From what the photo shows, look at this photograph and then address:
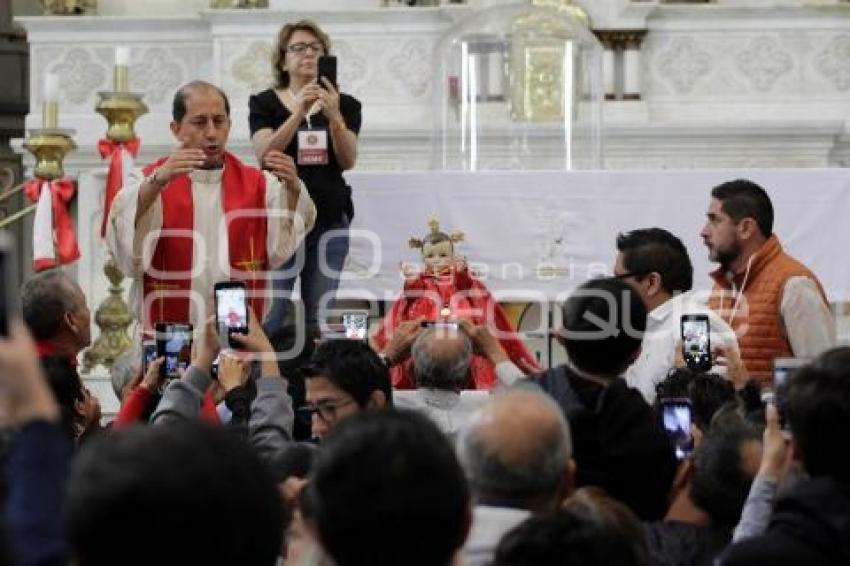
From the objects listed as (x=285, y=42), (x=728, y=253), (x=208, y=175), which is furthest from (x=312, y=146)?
(x=728, y=253)

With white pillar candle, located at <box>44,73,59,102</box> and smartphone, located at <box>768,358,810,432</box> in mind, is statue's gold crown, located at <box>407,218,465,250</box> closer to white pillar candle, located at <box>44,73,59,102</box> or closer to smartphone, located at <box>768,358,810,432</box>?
white pillar candle, located at <box>44,73,59,102</box>

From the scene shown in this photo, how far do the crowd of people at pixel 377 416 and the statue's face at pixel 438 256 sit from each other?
326mm

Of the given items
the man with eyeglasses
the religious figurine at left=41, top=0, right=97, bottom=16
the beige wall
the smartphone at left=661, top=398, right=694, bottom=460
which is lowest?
the smartphone at left=661, top=398, right=694, bottom=460

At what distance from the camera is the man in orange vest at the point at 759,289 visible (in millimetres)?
6535

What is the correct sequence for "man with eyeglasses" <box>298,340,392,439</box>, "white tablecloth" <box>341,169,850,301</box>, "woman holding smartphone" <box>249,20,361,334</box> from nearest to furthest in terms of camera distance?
"man with eyeglasses" <box>298,340,392,439</box> → "woman holding smartphone" <box>249,20,361,334</box> → "white tablecloth" <box>341,169,850,301</box>

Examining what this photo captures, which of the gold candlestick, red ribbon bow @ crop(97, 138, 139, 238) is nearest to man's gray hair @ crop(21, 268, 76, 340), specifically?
red ribbon bow @ crop(97, 138, 139, 238)

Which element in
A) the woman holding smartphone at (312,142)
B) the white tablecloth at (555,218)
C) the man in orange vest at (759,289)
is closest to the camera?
the man in orange vest at (759,289)

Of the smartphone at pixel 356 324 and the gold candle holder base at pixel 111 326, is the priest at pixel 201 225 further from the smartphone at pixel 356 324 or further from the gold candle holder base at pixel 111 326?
the gold candle holder base at pixel 111 326

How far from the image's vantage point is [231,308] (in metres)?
5.45

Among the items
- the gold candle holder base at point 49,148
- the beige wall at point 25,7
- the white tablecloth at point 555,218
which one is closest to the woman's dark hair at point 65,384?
the white tablecloth at point 555,218

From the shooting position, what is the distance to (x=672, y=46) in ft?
41.3

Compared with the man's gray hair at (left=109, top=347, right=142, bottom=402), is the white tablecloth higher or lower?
higher

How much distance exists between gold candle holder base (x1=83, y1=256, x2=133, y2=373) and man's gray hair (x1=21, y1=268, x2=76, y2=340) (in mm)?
4077

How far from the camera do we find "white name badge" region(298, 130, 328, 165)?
775 cm
